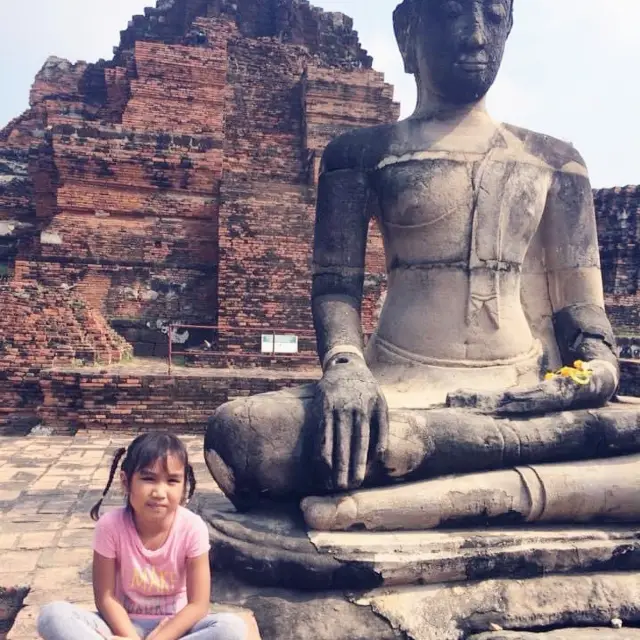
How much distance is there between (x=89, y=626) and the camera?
196 centimetres

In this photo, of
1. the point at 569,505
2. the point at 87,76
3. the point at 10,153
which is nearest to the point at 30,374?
the point at 569,505

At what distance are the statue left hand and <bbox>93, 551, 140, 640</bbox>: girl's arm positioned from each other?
5.13ft

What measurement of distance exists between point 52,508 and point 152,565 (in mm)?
2544

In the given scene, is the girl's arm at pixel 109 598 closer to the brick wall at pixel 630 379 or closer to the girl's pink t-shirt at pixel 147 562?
the girl's pink t-shirt at pixel 147 562

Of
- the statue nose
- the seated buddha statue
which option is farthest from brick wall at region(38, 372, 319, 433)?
the statue nose

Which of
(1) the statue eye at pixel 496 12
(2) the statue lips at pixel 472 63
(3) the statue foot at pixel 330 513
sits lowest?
(3) the statue foot at pixel 330 513

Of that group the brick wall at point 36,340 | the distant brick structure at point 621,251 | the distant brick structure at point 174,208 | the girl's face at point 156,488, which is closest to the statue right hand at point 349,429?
the girl's face at point 156,488

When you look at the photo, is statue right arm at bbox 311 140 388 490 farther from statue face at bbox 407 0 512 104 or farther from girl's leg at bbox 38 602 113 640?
girl's leg at bbox 38 602 113 640

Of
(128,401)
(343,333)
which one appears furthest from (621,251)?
(343,333)

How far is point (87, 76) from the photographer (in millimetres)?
19422

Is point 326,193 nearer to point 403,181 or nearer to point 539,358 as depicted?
point 403,181

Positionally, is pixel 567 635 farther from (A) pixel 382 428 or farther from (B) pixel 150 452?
(B) pixel 150 452

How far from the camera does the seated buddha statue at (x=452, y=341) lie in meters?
2.66

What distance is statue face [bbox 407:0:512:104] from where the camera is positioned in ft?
11.1
